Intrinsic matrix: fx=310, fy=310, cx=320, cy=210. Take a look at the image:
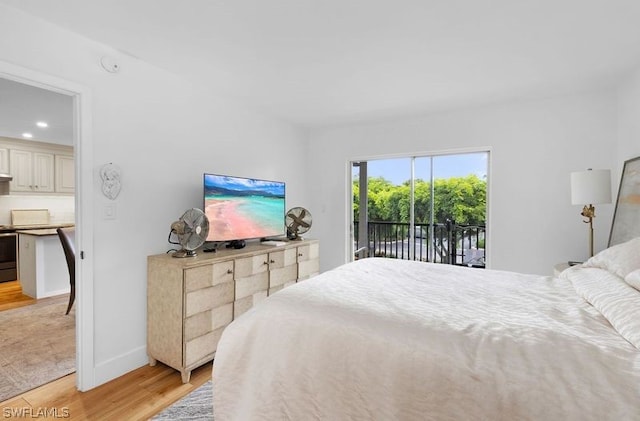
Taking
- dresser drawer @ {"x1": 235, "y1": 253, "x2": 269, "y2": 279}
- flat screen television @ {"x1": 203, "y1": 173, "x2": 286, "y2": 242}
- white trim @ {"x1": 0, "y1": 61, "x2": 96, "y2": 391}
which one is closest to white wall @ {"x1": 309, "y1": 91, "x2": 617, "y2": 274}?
flat screen television @ {"x1": 203, "y1": 173, "x2": 286, "y2": 242}

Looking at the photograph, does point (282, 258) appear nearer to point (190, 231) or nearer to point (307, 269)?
point (307, 269)

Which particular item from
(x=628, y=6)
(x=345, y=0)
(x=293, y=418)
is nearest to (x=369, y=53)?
(x=345, y=0)

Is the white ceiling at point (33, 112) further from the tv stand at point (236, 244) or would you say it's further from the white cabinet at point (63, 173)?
the tv stand at point (236, 244)

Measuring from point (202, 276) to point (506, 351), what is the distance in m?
1.99

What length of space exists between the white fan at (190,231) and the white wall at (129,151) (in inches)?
12.4

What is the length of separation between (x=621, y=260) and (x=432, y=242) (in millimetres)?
2595

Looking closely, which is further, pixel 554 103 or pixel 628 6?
pixel 554 103

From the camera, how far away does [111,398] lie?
206cm

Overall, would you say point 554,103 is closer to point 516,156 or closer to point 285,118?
point 516,156

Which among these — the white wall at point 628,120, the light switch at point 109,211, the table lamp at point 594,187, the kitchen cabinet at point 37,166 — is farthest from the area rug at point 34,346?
the white wall at point 628,120

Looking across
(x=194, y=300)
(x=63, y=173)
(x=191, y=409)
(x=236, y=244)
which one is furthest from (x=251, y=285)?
(x=63, y=173)

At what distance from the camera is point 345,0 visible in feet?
5.54

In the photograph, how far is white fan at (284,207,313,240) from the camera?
12.5 feet

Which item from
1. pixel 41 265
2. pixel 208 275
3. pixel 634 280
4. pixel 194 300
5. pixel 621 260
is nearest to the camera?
pixel 634 280
